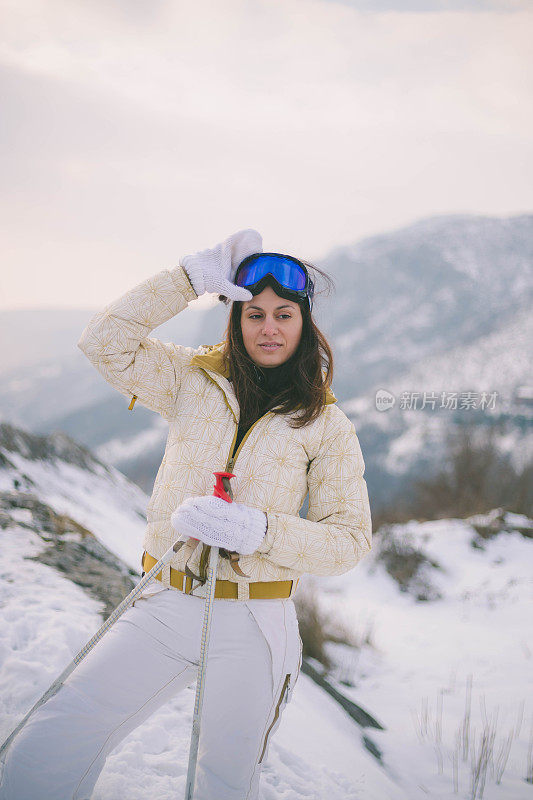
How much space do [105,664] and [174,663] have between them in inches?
7.5

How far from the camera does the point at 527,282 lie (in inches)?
6368

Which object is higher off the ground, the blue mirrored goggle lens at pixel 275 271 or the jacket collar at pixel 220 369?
the blue mirrored goggle lens at pixel 275 271

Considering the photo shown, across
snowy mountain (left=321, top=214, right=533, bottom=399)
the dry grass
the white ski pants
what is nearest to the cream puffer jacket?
the white ski pants

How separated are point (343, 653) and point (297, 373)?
436 cm

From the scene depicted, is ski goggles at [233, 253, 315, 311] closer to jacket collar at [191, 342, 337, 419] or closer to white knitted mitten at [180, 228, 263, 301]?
white knitted mitten at [180, 228, 263, 301]

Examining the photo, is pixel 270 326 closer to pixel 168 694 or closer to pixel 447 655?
pixel 168 694

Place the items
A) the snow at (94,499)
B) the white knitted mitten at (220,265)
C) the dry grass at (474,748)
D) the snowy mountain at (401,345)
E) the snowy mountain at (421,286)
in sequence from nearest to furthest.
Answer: the white knitted mitten at (220,265), the dry grass at (474,748), the snow at (94,499), the snowy mountain at (401,345), the snowy mountain at (421,286)

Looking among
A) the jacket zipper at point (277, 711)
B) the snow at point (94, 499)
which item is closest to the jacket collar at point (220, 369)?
the jacket zipper at point (277, 711)

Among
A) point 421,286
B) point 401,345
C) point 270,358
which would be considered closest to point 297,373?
point 270,358

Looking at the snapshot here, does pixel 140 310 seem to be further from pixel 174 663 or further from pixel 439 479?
pixel 439 479

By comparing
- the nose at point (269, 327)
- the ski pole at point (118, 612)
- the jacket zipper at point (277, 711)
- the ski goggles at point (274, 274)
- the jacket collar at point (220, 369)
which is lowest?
the jacket zipper at point (277, 711)

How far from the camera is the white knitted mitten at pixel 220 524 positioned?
1.36m

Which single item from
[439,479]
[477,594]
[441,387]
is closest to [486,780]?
[477,594]

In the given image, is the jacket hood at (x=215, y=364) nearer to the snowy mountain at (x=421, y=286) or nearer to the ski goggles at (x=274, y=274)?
the ski goggles at (x=274, y=274)
